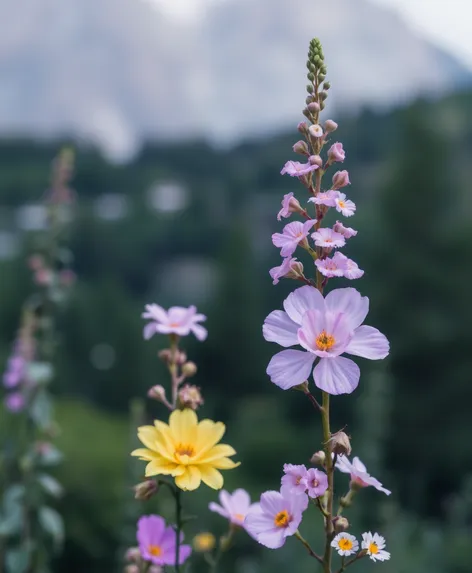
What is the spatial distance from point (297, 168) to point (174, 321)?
0.50 m

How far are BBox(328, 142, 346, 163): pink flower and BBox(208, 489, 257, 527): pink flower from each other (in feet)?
2.59

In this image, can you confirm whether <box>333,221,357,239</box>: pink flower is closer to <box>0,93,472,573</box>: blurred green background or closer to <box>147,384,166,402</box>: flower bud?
<box>147,384,166,402</box>: flower bud

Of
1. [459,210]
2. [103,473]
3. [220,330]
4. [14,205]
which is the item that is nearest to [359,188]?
[220,330]

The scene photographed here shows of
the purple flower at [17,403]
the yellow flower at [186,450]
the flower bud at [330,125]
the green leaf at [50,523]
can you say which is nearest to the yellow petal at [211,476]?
the yellow flower at [186,450]

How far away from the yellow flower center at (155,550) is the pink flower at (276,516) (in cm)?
25

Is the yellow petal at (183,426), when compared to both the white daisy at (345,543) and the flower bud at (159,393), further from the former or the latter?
the white daisy at (345,543)

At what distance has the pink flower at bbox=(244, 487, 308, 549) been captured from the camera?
133 centimetres

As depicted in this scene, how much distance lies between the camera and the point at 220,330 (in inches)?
1302

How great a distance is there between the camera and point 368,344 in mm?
1344

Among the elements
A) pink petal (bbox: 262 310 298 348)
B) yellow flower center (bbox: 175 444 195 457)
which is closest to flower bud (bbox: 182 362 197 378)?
yellow flower center (bbox: 175 444 195 457)

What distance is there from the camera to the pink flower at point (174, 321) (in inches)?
64.7

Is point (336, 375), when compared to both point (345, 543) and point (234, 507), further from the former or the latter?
point (234, 507)

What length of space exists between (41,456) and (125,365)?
2598cm

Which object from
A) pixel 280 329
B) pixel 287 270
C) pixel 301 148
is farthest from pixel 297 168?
pixel 280 329
